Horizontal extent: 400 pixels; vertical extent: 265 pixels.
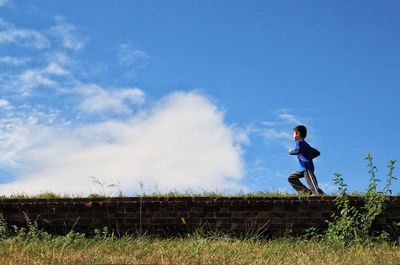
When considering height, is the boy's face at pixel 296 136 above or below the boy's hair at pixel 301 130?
below

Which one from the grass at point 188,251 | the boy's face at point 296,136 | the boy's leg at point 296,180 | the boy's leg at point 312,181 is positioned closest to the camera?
the grass at point 188,251

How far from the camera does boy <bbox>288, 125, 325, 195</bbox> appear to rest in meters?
13.0

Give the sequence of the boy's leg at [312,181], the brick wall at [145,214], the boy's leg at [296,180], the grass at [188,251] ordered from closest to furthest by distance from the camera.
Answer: the grass at [188,251], the brick wall at [145,214], the boy's leg at [312,181], the boy's leg at [296,180]

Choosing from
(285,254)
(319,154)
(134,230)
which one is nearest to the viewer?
(285,254)

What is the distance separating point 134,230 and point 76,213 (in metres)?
1.10

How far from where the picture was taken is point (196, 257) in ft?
28.8

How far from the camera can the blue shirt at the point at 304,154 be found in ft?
43.0

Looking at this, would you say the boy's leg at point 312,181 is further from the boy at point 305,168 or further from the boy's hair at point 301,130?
the boy's hair at point 301,130

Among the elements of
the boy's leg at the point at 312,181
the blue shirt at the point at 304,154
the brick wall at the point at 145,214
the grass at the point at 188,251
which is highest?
the blue shirt at the point at 304,154

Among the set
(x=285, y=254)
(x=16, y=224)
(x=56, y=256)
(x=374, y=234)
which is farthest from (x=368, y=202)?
(x=16, y=224)

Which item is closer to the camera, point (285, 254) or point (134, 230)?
point (285, 254)

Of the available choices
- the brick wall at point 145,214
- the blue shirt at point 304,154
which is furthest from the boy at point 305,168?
the brick wall at point 145,214

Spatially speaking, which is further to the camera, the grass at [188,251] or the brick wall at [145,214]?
the brick wall at [145,214]

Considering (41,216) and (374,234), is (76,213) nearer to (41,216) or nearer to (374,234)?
(41,216)
